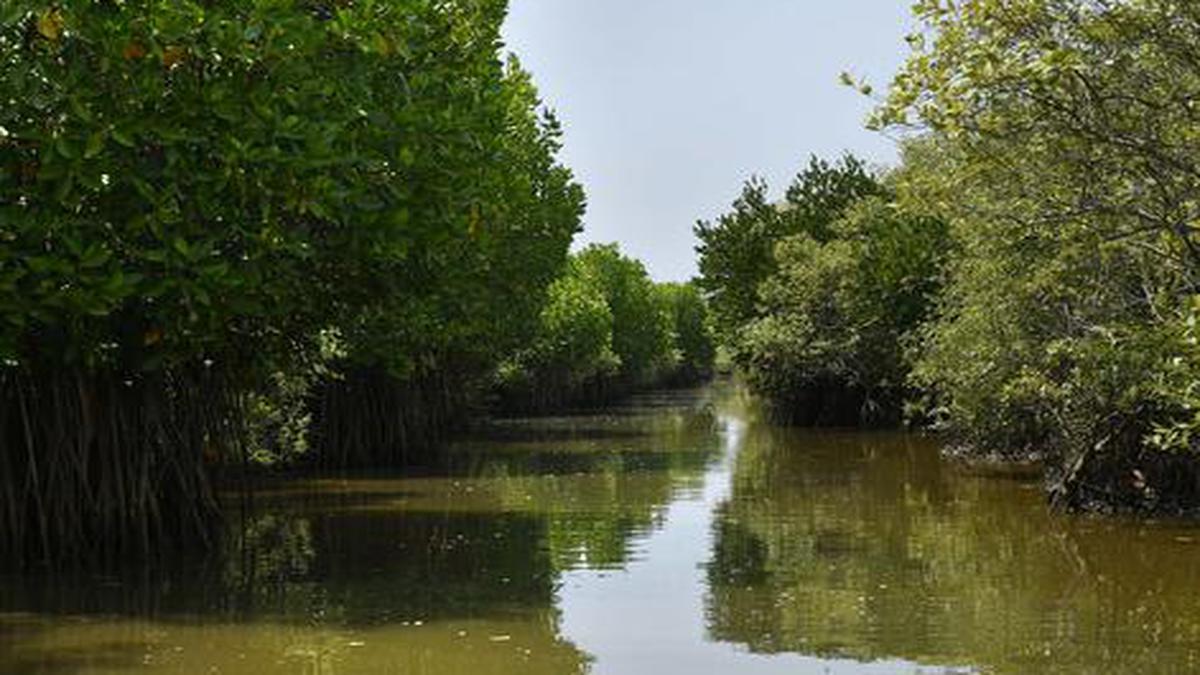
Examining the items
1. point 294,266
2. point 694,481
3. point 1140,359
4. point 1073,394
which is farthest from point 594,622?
point 694,481

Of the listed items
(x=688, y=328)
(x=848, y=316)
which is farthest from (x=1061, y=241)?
(x=688, y=328)

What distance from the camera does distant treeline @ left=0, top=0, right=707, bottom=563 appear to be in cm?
1170

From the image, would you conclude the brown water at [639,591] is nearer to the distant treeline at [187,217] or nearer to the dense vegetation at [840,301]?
the distant treeline at [187,217]

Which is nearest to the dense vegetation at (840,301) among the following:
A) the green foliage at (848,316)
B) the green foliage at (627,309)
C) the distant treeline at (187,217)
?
the green foliage at (848,316)

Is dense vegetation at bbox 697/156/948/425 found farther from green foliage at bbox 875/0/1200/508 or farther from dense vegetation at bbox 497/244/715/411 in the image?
green foliage at bbox 875/0/1200/508

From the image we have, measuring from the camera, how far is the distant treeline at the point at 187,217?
11.7 metres

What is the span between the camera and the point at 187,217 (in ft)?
40.1

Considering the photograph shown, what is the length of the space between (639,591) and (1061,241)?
4620 mm

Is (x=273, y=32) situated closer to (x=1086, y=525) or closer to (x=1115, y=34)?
(x=1115, y=34)

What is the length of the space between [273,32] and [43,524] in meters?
4.87

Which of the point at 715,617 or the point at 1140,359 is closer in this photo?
the point at 715,617

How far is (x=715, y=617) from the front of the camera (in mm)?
11344

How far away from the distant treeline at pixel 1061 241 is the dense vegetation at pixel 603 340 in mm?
16696

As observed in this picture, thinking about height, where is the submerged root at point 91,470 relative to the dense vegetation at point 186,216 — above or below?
below
